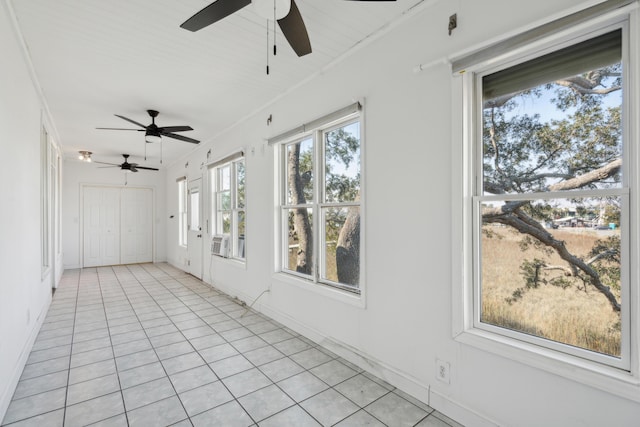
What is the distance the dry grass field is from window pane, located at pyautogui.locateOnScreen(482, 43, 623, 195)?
0.29m

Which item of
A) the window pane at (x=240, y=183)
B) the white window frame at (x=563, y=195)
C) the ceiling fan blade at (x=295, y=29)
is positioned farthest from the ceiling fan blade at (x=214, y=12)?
the window pane at (x=240, y=183)

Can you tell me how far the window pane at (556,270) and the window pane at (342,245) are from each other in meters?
1.14

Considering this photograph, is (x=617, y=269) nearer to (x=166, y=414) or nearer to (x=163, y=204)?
(x=166, y=414)

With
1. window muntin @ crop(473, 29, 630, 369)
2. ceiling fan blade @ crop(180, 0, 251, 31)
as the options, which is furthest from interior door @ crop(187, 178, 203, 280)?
window muntin @ crop(473, 29, 630, 369)

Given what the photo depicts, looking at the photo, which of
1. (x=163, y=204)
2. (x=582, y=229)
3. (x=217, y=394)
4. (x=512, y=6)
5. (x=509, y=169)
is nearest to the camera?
(x=582, y=229)

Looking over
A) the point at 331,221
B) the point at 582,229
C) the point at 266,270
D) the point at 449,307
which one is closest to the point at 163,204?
the point at 266,270

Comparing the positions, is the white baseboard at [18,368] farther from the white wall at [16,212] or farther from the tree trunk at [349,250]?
the tree trunk at [349,250]

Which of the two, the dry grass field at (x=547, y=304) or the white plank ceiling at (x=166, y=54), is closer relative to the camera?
the dry grass field at (x=547, y=304)

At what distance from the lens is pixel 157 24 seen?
2316mm

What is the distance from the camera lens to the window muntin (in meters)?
1.48

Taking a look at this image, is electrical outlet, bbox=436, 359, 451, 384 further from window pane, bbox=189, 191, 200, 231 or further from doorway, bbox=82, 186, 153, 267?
doorway, bbox=82, 186, 153, 267

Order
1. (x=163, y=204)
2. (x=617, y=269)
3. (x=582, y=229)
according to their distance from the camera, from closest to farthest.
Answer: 1. (x=617, y=269)
2. (x=582, y=229)
3. (x=163, y=204)

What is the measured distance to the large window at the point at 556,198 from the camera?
1465 millimetres

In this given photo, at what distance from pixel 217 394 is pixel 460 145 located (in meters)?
2.41
